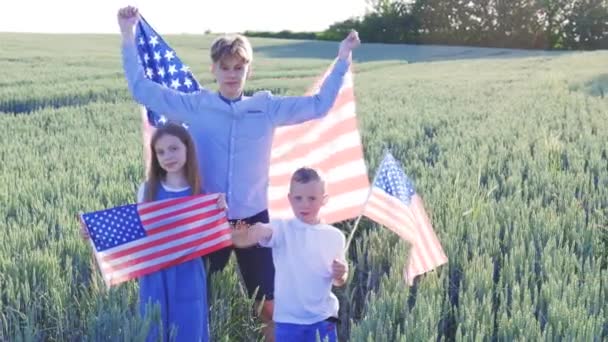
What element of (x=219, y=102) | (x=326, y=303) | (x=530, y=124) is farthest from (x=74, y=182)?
(x=530, y=124)

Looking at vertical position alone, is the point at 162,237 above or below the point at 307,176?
below

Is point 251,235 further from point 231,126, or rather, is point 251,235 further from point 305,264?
point 231,126

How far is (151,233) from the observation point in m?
3.69

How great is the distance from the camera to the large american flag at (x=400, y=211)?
4051mm

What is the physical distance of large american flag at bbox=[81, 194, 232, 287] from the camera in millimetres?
3594

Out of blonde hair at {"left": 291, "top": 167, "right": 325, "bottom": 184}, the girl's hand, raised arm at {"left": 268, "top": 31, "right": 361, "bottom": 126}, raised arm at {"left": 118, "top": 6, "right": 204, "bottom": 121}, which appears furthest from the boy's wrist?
raised arm at {"left": 118, "top": 6, "right": 204, "bottom": 121}

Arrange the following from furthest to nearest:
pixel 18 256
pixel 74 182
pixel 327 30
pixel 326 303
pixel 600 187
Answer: pixel 327 30, pixel 74 182, pixel 600 187, pixel 18 256, pixel 326 303

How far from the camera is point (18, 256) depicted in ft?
13.5

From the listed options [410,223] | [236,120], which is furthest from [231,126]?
[410,223]

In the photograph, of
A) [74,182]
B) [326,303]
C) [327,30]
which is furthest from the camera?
[327,30]

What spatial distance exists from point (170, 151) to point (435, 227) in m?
1.78

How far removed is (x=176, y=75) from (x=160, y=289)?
1.25 metres

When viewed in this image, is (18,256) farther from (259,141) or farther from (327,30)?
(327,30)

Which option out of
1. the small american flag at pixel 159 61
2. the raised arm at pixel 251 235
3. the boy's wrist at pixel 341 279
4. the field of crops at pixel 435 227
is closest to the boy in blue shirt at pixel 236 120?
the raised arm at pixel 251 235
